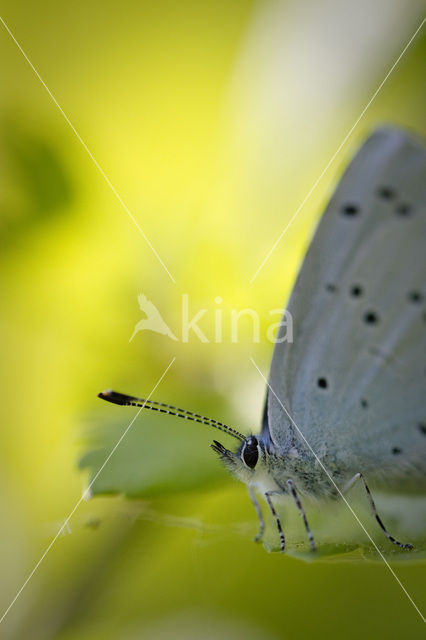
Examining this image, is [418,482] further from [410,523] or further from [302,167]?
[302,167]

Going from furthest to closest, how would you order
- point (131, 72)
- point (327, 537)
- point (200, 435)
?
1. point (131, 72)
2. point (200, 435)
3. point (327, 537)

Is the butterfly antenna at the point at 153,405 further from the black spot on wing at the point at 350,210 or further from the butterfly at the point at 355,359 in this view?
the black spot on wing at the point at 350,210

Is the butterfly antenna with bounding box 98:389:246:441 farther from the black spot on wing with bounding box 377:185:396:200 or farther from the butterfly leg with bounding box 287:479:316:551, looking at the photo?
the black spot on wing with bounding box 377:185:396:200

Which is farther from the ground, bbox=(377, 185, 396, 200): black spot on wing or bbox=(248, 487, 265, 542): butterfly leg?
bbox=(377, 185, 396, 200): black spot on wing

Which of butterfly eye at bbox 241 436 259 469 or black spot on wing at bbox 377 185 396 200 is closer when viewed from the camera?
black spot on wing at bbox 377 185 396 200

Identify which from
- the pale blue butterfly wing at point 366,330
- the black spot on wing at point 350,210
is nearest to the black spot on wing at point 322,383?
the pale blue butterfly wing at point 366,330

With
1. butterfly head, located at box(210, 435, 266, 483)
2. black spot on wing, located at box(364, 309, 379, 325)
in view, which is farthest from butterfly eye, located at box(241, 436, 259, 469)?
black spot on wing, located at box(364, 309, 379, 325)

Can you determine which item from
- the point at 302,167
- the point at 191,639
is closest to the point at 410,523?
the point at 191,639
